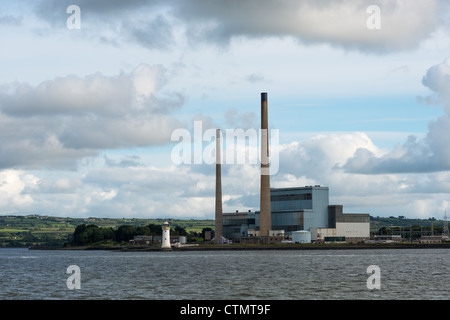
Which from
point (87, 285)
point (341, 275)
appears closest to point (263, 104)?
point (341, 275)

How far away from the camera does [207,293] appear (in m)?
60.9

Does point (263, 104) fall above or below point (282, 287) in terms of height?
above

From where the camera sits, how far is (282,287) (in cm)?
6606
